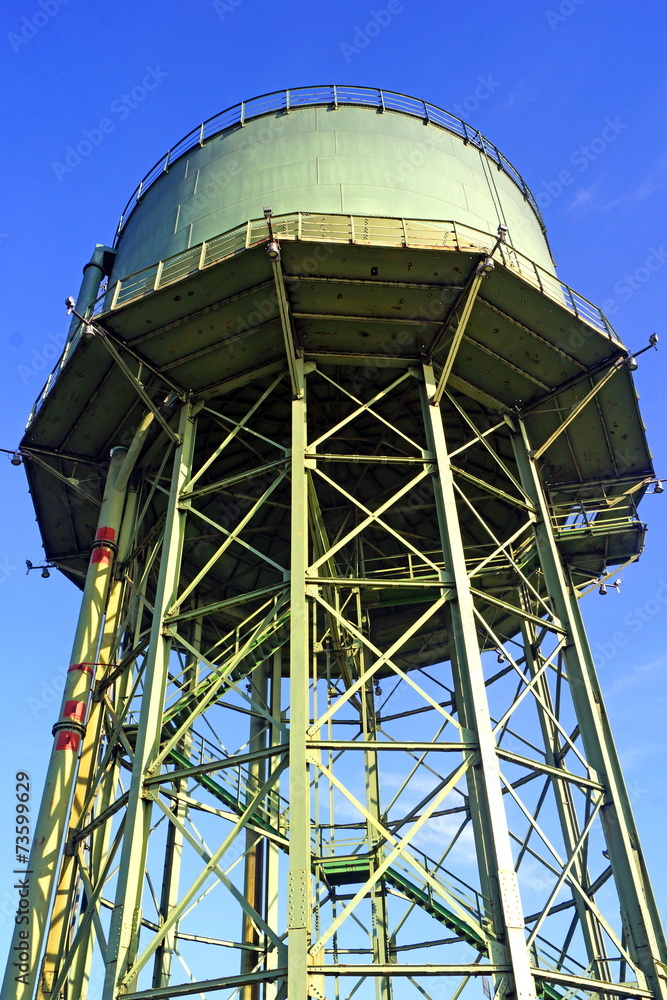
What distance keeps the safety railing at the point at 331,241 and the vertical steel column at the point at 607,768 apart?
10.3 ft

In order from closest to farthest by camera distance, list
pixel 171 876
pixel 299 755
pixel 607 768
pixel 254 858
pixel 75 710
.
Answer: pixel 299 755 < pixel 607 768 < pixel 75 710 < pixel 171 876 < pixel 254 858

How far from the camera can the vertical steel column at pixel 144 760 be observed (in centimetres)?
1021

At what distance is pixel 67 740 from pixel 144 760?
2.52 m

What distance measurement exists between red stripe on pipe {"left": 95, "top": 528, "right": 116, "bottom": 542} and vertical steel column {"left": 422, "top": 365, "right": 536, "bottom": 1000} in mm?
5776

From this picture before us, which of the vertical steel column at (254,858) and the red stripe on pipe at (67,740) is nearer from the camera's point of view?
the red stripe on pipe at (67,740)

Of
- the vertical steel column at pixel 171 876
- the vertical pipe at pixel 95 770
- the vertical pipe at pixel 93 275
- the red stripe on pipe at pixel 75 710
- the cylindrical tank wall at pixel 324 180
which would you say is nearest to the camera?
the vertical pipe at pixel 95 770

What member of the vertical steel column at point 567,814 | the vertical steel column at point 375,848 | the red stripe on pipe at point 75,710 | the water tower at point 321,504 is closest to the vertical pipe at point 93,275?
the water tower at point 321,504

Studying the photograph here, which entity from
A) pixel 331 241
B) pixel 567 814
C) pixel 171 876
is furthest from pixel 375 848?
pixel 331 241

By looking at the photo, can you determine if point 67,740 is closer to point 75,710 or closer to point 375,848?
point 75,710

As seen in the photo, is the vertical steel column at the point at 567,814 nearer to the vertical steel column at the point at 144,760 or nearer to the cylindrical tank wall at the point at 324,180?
the vertical steel column at the point at 144,760

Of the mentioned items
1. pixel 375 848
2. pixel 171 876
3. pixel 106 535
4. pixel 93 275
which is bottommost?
pixel 375 848

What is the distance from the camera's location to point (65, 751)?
43.6 ft

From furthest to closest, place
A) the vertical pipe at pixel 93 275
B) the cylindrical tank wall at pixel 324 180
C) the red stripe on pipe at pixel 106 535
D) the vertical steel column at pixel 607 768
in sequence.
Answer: the vertical pipe at pixel 93 275
the red stripe on pipe at pixel 106 535
the cylindrical tank wall at pixel 324 180
the vertical steel column at pixel 607 768

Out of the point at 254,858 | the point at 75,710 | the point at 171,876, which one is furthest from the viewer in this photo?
the point at 254,858
